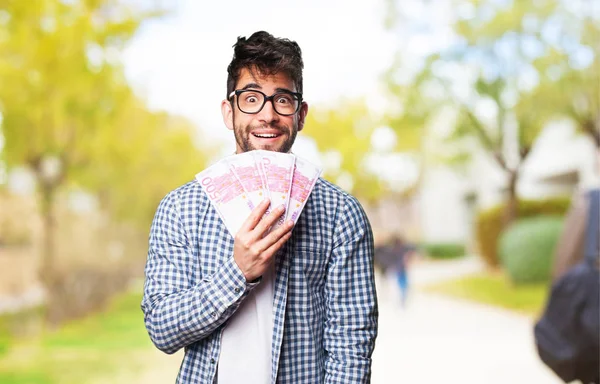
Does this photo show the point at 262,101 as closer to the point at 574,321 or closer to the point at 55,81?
the point at 574,321

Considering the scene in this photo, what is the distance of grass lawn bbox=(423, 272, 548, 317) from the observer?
305 inches

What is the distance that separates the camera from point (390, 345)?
246 inches

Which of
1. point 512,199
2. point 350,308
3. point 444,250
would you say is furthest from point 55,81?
point 444,250

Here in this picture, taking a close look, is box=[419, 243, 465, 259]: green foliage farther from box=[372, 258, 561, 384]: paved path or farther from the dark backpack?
the dark backpack

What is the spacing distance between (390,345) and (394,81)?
14.8ft

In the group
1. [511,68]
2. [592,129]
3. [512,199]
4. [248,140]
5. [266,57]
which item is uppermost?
[511,68]

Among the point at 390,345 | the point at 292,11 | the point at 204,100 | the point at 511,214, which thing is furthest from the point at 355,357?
the point at 292,11

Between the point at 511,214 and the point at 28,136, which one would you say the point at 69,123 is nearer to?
the point at 28,136

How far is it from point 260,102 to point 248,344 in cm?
37

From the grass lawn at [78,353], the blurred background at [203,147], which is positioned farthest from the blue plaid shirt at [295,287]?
the grass lawn at [78,353]

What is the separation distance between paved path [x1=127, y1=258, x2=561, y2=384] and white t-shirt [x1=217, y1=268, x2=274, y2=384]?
4.06m

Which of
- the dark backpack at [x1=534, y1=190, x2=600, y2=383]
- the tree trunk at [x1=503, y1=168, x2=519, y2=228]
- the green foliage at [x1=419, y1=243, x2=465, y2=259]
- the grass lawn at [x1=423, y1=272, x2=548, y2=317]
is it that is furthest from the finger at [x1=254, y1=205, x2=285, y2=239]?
the green foliage at [x1=419, y1=243, x2=465, y2=259]

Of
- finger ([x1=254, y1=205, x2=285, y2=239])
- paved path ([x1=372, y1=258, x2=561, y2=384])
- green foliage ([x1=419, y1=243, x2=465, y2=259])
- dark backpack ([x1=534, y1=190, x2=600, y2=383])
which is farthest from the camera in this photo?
green foliage ([x1=419, y1=243, x2=465, y2=259])

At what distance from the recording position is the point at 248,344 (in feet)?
3.54
